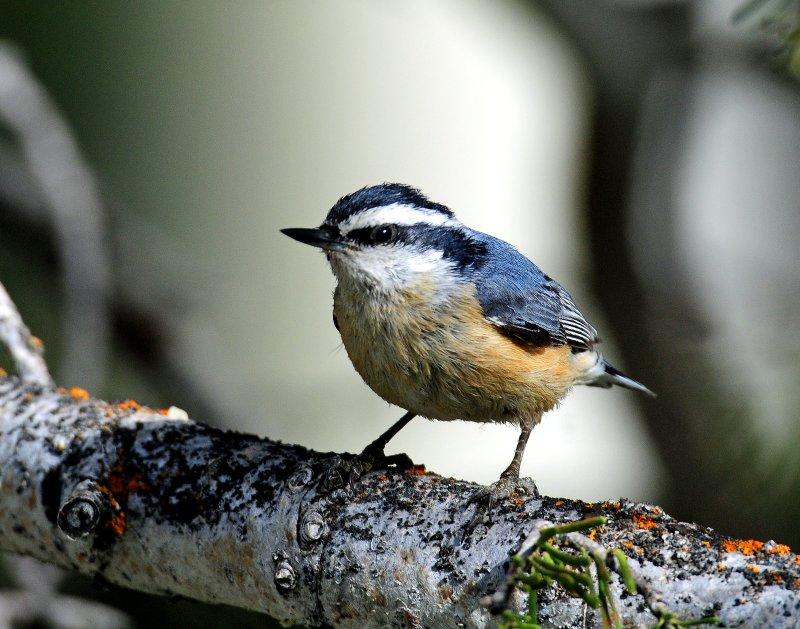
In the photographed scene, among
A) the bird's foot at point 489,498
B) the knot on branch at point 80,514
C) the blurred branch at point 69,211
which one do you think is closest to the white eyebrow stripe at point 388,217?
the bird's foot at point 489,498

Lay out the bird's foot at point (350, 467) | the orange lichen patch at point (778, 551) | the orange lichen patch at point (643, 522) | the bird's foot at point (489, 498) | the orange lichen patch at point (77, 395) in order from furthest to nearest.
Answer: the orange lichen patch at point (77, 395) → the bird's foot at point (350, 467) → the bird's foot at point (489, 498) → the orange lichen patch at point (643, 522) → the orange lichen patch at point (778, 551)

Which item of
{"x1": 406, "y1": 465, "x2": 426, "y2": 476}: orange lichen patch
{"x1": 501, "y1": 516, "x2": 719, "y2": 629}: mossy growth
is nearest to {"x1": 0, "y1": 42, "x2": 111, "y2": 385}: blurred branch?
Answer: {"x1": 406, "y1": 465, "x2": 426, "y2": 476}: orange lichen patch

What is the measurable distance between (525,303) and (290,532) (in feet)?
3.33

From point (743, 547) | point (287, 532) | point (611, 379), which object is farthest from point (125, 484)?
point (611, 379)

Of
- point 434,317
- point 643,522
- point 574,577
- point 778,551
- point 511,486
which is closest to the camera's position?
point 574,577

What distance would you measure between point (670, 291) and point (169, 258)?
83.4 inches

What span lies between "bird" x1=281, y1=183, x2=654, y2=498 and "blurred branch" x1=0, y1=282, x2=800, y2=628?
36 cm

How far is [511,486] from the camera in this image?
1.87 meters

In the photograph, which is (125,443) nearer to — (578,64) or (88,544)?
(88,544)

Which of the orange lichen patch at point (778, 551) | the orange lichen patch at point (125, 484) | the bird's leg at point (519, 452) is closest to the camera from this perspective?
the orange lichen patch at point (778, 551)

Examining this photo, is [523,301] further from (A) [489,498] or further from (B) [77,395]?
(B) [77,395]

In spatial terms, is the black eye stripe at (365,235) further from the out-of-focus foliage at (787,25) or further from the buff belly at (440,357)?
the out-of-focus foliage at (787,25)

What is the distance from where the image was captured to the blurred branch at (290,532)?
1.43 meters

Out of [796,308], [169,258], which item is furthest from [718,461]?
[169,258]
